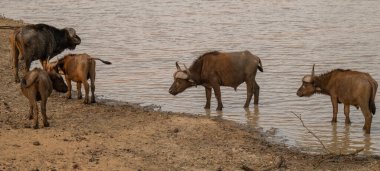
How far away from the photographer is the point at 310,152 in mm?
12844

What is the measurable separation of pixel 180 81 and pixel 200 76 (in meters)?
0.44

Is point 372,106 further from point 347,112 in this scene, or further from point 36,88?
point 36,88

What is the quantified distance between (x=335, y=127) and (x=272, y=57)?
849 centimetres

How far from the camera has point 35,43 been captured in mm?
17594

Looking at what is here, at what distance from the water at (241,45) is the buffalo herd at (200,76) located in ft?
1.66

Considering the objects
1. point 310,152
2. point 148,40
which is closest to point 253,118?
point 310,152

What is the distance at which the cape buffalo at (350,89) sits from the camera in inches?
548

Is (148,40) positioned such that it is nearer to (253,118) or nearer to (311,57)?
(311,57)

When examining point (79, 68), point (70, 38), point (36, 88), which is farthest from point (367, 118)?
point (70, 38)

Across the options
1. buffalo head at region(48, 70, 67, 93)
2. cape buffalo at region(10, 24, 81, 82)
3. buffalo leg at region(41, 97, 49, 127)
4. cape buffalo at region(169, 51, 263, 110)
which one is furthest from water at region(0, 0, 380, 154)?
buffalo leg at region(41, 97, 49, 127)

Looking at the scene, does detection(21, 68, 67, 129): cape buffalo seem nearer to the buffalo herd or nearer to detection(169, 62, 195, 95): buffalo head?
the buffalo herd

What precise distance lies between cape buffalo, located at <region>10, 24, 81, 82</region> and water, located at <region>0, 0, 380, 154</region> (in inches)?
57.8

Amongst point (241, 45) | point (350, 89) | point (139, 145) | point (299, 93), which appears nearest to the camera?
point (139, 145)

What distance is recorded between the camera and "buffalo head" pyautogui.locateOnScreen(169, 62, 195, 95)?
16203mm
